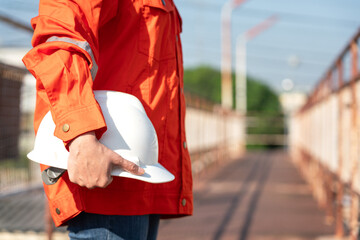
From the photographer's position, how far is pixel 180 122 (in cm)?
172

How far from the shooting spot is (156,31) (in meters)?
1.62

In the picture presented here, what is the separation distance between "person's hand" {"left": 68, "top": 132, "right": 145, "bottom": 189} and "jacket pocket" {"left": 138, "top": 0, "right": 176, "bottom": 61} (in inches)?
17.5

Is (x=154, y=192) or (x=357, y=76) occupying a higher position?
(x=357, y=76)

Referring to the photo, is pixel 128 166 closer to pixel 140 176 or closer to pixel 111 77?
pixel 140 176

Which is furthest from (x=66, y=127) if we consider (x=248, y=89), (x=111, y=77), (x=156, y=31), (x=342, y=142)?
(x=248, y=89)

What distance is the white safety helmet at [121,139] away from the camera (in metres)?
1.32

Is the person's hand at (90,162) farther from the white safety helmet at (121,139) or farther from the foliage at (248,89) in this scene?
the foliage at (248,89)

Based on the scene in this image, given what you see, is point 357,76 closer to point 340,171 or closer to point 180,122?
point 340,171

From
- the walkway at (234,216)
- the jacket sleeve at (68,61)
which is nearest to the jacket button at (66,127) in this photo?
the jacket sleeve at (68,61)

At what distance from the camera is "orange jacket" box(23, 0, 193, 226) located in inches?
51.3

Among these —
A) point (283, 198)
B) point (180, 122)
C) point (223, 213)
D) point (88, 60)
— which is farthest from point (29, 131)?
point (283, 198)

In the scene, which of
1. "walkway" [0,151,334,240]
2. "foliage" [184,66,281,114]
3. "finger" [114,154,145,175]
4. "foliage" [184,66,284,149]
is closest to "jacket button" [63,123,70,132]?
"finger" [114,154,145,175]

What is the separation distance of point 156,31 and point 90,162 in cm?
58

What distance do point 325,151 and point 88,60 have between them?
5.02m
